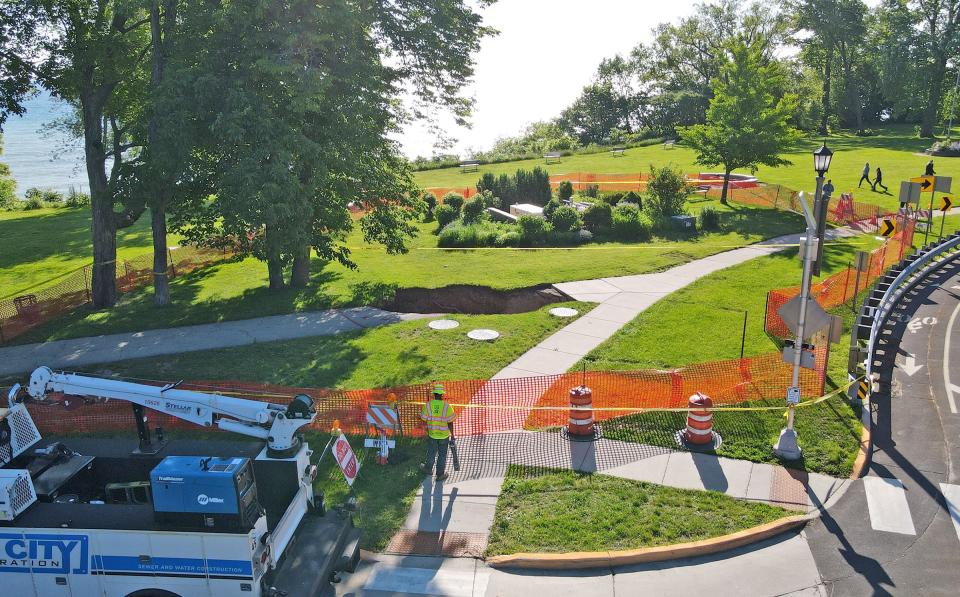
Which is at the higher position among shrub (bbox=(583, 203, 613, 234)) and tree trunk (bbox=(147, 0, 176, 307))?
tree trunk (bbox=(147, 0, 176, 307))

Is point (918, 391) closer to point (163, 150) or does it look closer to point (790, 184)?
point (163, 150)

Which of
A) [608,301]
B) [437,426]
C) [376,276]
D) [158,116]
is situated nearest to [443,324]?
[608,301]

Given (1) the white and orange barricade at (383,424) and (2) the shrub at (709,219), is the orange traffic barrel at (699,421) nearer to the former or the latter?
(1) the white and orange barricade at (383,424)

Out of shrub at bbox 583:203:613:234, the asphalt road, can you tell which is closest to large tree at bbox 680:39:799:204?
shrub at bbox 583:203:613:234

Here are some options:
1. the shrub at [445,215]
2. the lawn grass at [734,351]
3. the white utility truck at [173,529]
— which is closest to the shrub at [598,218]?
the shrub at [445,215]

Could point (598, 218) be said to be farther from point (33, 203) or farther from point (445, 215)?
point (33, 203)

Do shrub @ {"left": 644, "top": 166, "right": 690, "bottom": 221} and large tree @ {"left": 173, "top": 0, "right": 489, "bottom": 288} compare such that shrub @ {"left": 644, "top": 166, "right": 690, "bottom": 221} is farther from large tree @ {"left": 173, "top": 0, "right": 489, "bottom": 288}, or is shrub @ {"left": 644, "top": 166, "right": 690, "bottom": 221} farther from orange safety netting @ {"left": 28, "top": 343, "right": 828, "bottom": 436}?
orange safety netting @ {"left": 28, "top": 343, "right": 828, "bottom": 436}

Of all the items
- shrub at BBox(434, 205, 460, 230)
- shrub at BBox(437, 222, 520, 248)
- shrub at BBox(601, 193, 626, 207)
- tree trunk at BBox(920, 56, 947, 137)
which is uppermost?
tree trunk at BBox(920, 56, 947, 137)

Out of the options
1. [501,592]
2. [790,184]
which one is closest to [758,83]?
[790,184]
